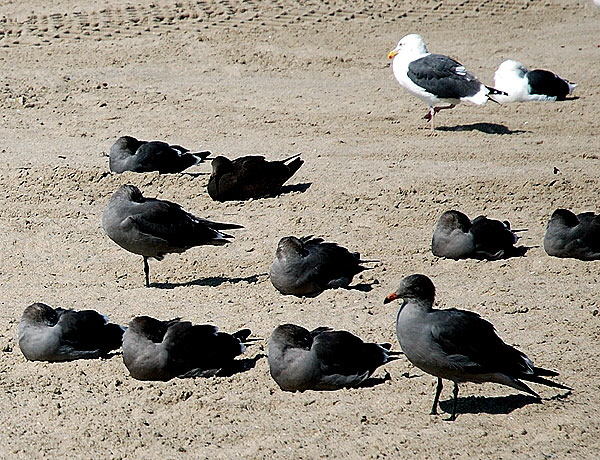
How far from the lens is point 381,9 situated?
18391mm

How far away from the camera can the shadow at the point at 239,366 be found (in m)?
6.68

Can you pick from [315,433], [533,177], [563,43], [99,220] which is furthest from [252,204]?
[563,43]

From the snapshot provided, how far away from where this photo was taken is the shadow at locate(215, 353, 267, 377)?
668 cm

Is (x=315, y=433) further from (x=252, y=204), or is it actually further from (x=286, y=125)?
(x=286, y=125)

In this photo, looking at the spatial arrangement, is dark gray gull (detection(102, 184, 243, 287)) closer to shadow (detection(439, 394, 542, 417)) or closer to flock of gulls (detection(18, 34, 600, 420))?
Result: flock of gulls (detection(18, 34, 600, 420))

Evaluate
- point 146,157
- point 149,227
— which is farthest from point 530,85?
point 149,227

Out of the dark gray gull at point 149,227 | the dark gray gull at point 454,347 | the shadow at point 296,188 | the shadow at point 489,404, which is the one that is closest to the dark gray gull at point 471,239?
the dark gray gull at point 149,227

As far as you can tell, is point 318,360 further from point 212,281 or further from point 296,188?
point 296,188

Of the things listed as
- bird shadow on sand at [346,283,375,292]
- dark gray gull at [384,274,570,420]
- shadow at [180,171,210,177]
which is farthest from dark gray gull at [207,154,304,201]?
dark gray gull at [384,274,570,420]

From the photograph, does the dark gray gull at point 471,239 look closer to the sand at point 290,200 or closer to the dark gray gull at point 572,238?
the sand at point 290,200

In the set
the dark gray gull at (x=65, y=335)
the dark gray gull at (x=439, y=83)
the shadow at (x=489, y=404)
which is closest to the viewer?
the shadow at (x=489, y=404)

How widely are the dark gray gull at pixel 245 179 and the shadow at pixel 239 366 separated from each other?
3.56 meters

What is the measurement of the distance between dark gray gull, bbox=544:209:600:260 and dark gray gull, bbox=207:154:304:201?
9.07 ft

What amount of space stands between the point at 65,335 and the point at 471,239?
3.41 meters
